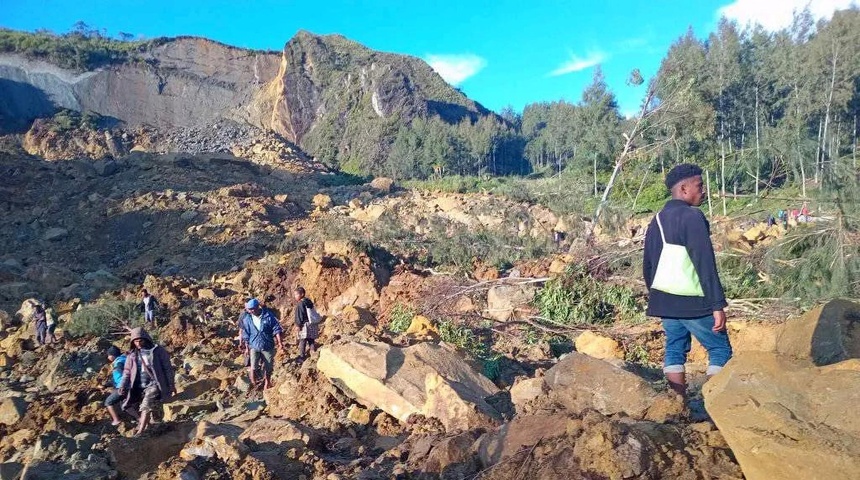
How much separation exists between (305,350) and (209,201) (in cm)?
1336

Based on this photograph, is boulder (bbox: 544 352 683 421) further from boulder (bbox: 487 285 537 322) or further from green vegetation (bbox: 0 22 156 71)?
green vegetation (bbox: 0 22 156 71)

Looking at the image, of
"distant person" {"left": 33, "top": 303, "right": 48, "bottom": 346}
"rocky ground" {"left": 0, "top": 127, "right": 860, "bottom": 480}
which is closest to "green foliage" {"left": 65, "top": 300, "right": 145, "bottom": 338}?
"rocky ground" {"left": 0, "top": 127, "right": 860, "bottom": 480}

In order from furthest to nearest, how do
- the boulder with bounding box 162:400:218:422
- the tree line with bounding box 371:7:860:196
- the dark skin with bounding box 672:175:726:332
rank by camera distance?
the tree line with bounding box 371:7:860:196 → the boulder with bounding box 162:400:218:422 → the dark skin with bounding box 672:175:726:332

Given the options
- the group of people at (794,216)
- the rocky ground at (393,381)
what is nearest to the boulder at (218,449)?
the rocky ground at (393,381)

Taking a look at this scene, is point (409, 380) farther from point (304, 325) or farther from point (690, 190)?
point (304, 325)

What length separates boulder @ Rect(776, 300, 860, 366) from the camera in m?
2.70

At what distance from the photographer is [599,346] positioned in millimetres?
5945

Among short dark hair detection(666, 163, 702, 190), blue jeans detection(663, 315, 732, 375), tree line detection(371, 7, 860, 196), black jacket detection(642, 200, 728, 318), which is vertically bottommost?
blue jeans detection(663, 315, 732, 375)

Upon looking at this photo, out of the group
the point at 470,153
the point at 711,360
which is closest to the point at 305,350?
the point at 711,360

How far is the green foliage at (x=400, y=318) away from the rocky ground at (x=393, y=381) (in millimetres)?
29

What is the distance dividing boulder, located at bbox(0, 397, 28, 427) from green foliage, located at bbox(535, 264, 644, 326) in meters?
5.23

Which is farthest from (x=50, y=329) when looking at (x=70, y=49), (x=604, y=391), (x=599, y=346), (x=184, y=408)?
(x=70, y=49)

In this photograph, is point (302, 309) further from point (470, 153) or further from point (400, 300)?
point (470, 153)

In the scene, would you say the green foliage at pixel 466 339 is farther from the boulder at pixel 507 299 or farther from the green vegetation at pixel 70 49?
the green vegetation at pixel 70 49
